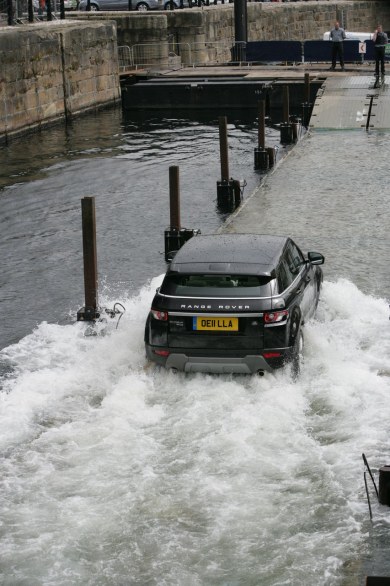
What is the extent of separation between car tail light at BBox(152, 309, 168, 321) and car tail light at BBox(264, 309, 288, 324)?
41.4 inches

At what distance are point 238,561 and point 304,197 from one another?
14.6 m

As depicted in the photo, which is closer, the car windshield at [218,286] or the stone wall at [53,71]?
the car windshield at [218,286]

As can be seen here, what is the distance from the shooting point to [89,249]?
1498cm

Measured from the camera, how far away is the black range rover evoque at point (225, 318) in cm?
1170

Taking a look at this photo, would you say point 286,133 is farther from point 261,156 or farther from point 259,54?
point 259,54

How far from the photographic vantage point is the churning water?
8.77 meters

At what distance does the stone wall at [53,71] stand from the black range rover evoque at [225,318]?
22.7 m

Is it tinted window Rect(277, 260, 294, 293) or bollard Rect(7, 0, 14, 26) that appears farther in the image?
bollard Rect(7, 0, 14, 26)

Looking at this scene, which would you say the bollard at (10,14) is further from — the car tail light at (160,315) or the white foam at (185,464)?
the car tail light at (160,315)

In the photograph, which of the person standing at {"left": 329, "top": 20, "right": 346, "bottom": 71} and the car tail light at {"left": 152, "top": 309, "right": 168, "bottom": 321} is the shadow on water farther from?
the person standing at {"left": 329, "top": 20, "right": 346, "bottom": 71}

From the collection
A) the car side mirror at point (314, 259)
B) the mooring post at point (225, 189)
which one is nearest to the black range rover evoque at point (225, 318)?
the car side mirror at point (314, 259)

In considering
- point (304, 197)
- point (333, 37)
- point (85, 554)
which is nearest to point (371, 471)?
point (85, 554)

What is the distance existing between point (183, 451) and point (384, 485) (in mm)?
2124

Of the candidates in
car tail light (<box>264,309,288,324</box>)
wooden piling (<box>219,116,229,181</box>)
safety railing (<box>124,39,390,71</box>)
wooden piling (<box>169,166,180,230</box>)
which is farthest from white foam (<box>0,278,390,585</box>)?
safety railing (<box>124,39,390,71</box>)
